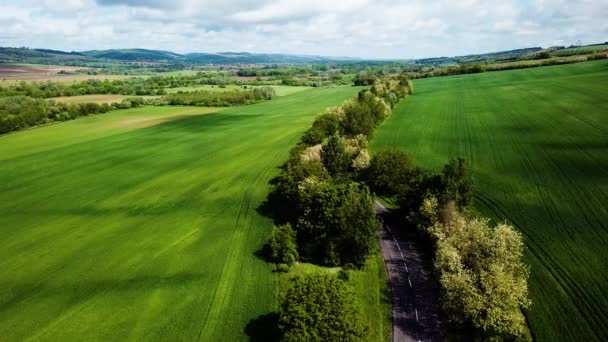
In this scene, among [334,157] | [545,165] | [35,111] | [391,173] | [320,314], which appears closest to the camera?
[320,314]

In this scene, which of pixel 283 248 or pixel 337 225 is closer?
pixel 283 248

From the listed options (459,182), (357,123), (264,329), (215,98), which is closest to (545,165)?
(459,182)

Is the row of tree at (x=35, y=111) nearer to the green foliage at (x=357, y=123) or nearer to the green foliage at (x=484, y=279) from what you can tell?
the green foliage at (x=357, y=123)

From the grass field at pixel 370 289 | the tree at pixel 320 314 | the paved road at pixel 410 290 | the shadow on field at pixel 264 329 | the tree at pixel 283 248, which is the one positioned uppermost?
the tree at pixel 320 314

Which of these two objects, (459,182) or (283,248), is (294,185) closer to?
(283,248)

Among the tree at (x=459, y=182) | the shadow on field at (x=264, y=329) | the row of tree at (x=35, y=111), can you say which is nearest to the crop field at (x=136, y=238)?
the shadow on field at (x=264, y=329)

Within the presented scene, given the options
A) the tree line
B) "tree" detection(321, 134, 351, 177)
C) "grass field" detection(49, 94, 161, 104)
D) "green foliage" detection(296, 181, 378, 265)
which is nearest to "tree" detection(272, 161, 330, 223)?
the tree line

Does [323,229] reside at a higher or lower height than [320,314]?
lower

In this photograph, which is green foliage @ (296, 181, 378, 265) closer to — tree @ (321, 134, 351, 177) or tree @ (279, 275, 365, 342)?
tree @ (279, 275, 365, 342)
